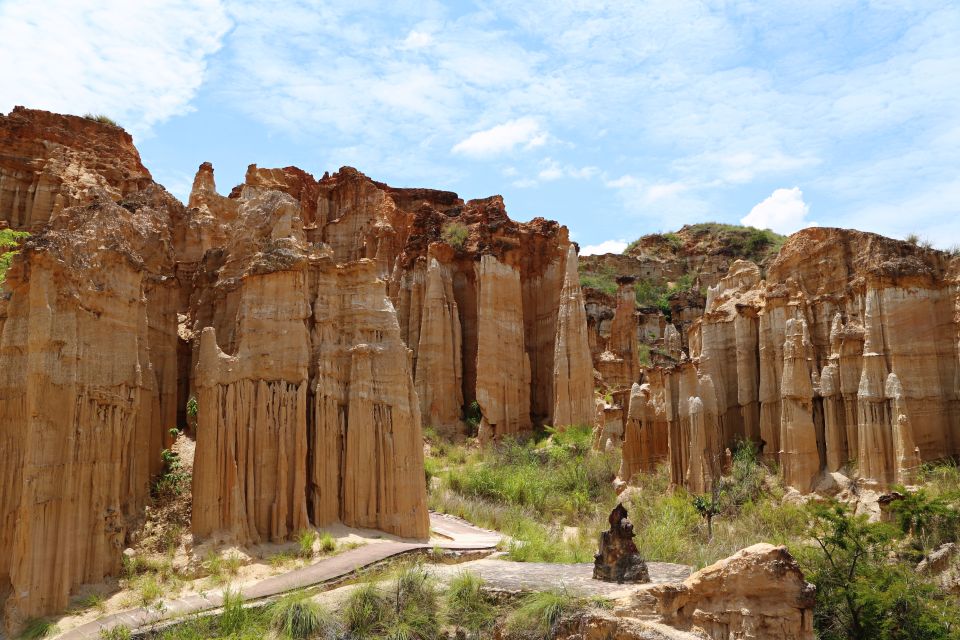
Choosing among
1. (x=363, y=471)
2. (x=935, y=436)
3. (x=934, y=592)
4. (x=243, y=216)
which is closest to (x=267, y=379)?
(x=363, y=471)

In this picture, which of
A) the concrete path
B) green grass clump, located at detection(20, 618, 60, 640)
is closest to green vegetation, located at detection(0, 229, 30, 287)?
green grass clump, located at detection(20, 618, 60, 640)

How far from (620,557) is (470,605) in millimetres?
2873

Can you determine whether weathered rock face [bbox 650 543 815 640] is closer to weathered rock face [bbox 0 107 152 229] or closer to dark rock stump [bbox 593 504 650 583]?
dark rock stump [bbox 593 504 650 583]

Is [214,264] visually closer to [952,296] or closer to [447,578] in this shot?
[447,578]

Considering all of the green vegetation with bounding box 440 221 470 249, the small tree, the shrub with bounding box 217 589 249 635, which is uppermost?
the green vegetation with bounding box 440 221 470 249

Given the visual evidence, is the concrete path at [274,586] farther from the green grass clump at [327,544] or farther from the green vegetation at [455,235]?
the green vegetation at [455,235]

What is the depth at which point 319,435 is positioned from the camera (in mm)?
21297

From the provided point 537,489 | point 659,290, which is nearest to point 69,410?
point 537,489

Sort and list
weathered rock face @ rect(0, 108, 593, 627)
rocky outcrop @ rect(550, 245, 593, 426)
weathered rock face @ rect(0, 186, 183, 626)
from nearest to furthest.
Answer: weathered rock face @ rect(0, 186, 183, 626)
weathered rock face @ rect(0, 108, 593, 627)
rocky outcrop @ rect(550, 245, 593, 426)

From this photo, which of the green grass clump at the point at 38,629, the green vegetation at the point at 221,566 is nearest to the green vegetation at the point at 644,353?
the green vegetation at the point at 221,566

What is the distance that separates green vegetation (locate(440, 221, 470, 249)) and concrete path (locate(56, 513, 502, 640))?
87.4ft

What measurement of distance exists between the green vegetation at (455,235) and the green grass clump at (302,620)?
32.4 metres

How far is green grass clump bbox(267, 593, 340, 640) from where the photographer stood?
15367 millimetres

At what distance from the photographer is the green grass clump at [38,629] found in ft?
51.7
